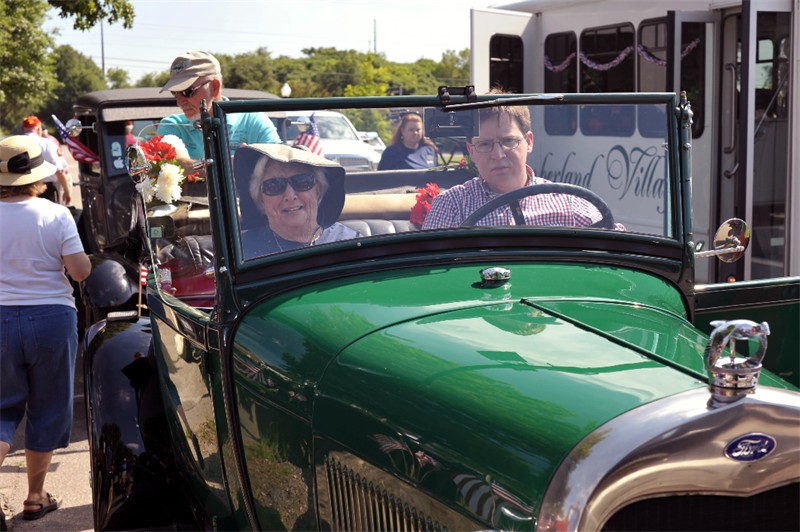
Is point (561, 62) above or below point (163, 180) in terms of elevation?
above

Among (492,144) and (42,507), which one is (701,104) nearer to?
(492,144)

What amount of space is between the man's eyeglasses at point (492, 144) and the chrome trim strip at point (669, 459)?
1.27 metres

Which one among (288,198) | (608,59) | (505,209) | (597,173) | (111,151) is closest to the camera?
(288,198)

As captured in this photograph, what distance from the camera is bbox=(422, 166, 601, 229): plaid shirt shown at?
2.74 metres

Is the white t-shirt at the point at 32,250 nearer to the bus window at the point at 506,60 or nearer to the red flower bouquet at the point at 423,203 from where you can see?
the red flower bouquet at the point at 423,203

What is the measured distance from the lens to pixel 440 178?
282 centimetres

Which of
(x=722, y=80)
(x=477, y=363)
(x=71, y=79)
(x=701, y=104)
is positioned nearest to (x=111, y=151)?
(x=701, y=104)

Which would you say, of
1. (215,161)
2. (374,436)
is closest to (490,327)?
(374,436)

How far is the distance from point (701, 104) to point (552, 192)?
17.1ft

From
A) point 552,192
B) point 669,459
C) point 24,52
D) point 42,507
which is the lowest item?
point 42,507

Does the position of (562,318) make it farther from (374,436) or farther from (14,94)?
(14,94)

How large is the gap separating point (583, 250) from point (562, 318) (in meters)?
0.55

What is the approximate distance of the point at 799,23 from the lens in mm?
6570

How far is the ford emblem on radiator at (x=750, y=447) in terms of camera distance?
1.68m
